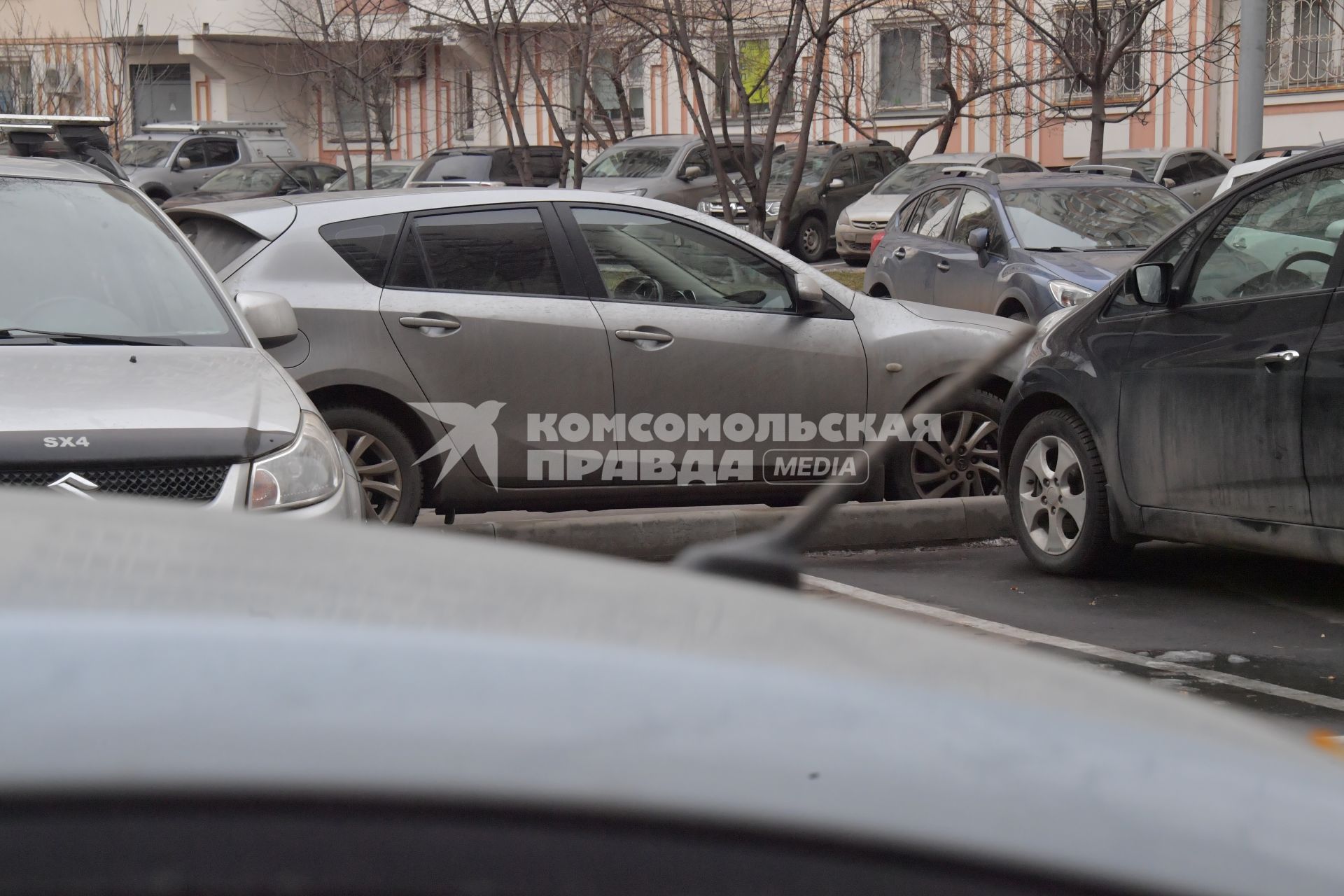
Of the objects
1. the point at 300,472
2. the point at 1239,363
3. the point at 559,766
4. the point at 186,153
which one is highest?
the point at 186,153

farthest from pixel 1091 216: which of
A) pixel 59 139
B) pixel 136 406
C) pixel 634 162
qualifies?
pixel 634 162

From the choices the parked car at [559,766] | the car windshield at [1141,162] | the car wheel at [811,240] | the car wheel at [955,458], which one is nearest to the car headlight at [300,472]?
the parked car at [559,766]

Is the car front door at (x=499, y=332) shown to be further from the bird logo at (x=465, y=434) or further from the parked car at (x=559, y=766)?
the parked car at (x=559, y=766)

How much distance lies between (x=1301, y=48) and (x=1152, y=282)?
2650 centimetres

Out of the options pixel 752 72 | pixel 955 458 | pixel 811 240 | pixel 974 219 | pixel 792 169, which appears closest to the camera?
pixel 955 458

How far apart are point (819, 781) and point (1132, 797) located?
200mm

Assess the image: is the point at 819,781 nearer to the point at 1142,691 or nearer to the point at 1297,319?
the point at 1142,691

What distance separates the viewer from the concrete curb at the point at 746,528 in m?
6.72

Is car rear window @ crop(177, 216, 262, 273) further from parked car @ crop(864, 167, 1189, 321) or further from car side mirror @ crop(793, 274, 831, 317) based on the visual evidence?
parked car @ crop(864, 167, 1189, 321)

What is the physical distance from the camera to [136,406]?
402 centimetres

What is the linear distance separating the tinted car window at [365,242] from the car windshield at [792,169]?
17.2 meters

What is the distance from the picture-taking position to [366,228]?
6.52 metres

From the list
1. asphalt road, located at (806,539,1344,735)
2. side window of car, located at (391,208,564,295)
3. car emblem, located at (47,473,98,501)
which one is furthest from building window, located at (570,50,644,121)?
car emblem, located at (47,473,98,501)

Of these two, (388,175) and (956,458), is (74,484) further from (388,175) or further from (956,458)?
(388,175)
